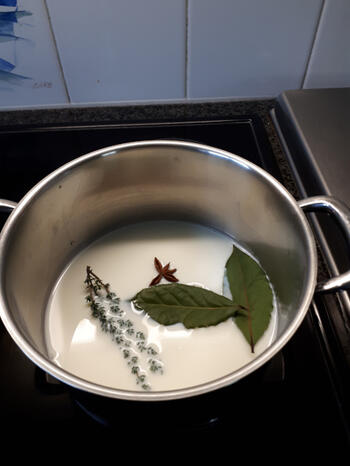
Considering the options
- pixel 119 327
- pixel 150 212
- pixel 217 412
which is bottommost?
pixel 217 412

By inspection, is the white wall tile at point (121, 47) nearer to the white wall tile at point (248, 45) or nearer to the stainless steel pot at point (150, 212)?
the white wall tile at point (248, 45)

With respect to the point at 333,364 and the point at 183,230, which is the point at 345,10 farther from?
the point at 333,364

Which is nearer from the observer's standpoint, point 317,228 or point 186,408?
point 186,408

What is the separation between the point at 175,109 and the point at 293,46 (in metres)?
0.23

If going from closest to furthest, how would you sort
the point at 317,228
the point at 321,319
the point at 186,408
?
the point at 186,408, the point at 321,319, the point at 317,228

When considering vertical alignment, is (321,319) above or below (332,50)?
below

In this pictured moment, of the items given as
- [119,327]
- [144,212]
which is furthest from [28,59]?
[119,327]

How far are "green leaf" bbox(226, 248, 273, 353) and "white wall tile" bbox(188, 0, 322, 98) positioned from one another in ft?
1.15

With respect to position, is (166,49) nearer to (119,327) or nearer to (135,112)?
(135,112)

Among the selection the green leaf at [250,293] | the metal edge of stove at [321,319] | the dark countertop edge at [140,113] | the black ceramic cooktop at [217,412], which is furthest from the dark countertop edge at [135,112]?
the black ceramic cooktop at [217,412]

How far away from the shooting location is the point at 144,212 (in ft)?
2.32

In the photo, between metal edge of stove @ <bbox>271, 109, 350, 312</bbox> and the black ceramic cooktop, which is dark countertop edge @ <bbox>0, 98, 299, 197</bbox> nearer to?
metal edge of stove @ <bbox>271, 109, 350, 312</bbox>

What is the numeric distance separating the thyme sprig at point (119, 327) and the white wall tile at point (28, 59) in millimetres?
362

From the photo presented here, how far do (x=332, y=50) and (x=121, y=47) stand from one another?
0.36 metres
